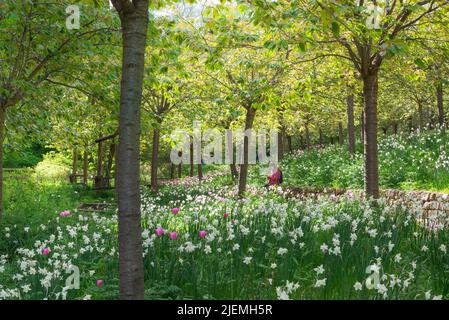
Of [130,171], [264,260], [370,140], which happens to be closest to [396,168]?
[370,140]

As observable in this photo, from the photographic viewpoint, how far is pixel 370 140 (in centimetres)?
841

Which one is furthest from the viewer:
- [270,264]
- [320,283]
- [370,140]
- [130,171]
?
[370,140]

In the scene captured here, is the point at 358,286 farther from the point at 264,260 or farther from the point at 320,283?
the point at 264,260

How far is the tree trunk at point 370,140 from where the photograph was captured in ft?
27.5

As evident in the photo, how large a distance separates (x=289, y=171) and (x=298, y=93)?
37.0 ft

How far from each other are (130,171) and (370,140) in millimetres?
6271

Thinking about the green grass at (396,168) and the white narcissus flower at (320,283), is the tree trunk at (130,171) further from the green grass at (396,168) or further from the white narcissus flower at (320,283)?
the green grass at (396,168)

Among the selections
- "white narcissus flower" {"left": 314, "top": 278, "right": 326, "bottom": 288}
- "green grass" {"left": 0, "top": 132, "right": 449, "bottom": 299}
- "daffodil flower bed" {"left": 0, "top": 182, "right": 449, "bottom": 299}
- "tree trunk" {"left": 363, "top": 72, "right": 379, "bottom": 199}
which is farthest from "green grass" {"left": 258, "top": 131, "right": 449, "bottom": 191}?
"white narcissus flower" {"left": 314, "top": 278, "right": 326, "bottom": 288}

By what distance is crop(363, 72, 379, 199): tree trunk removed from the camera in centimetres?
839

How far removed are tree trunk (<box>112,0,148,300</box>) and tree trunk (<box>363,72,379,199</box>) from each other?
6.13 meters

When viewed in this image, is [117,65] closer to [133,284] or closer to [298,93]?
[298,93]

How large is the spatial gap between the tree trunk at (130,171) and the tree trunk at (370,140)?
613 cm
